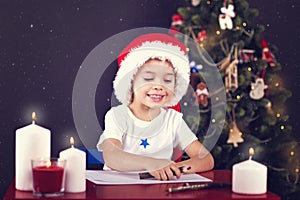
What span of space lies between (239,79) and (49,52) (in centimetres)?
107

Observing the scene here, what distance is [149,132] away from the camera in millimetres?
2381

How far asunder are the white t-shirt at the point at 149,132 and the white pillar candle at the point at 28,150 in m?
0.50

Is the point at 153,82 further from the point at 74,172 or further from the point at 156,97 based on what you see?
the point at 74,172

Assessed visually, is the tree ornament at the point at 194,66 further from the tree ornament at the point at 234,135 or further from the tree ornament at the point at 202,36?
the tree ornament at the point at 234,135

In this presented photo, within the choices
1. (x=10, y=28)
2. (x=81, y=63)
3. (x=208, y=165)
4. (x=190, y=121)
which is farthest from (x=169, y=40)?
(x=10, y=28)

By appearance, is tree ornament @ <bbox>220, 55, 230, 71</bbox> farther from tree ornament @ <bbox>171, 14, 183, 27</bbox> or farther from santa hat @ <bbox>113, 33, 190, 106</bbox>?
santa hat @ <bbox>113, 33, 190, 106</bbox>

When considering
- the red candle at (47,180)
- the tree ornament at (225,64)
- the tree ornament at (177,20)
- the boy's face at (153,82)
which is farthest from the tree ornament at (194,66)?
the red candle at (47,180)

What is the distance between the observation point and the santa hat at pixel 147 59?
233 cm

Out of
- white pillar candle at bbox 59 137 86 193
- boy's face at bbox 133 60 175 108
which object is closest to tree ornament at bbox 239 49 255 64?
boy's face at bbox 133 60 175 108

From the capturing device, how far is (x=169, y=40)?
2584 millimetres

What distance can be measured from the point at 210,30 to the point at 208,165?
3.42 ft

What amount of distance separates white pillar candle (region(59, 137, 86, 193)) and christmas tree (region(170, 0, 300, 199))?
1282 millimetres

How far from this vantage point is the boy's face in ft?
7.48

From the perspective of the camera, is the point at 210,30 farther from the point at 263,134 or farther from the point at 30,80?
the point at 30,80
